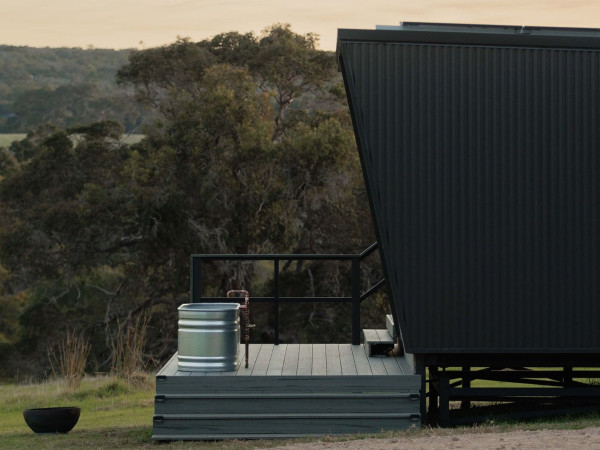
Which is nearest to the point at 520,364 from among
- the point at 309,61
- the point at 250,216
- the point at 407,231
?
the point at 407,231

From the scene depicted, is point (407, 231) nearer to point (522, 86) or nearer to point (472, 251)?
point (472, 251)

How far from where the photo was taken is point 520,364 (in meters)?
7.90

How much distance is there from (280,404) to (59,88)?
3632cm

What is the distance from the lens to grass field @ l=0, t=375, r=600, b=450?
7168 mm

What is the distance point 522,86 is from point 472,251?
1341mm

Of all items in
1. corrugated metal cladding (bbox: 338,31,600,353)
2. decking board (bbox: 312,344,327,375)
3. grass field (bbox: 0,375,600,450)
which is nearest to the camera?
grass field (bbox: 0,375,600,450)

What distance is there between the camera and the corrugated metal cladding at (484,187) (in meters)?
7.55

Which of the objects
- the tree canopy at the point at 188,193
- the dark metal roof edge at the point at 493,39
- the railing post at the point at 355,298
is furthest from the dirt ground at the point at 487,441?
the tree canopy at the point at 188,193

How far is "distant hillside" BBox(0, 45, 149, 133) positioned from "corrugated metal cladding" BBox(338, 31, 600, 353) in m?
16.0

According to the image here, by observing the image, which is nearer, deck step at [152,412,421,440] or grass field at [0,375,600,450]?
grass field at [0,375,600,450]

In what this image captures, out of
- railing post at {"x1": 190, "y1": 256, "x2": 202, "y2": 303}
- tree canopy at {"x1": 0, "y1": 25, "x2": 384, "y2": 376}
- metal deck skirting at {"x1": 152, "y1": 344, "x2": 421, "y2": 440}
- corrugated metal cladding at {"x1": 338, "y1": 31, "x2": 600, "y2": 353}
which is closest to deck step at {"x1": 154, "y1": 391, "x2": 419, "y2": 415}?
metal deck skirting at {"x1": 152, "y1": 344, "x2": 421, "y2": 440}

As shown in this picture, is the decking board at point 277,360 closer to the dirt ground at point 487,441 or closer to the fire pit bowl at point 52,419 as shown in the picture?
the dirt ground at point 487,441

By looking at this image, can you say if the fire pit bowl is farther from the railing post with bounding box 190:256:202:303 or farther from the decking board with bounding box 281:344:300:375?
the decking board with bounding box 281:344:300:375

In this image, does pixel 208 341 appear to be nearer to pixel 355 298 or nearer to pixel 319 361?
pixel 319 361
